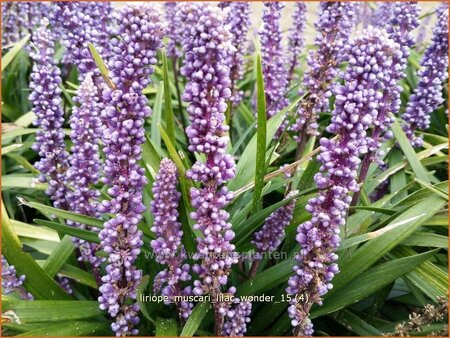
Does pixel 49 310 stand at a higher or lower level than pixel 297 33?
lower

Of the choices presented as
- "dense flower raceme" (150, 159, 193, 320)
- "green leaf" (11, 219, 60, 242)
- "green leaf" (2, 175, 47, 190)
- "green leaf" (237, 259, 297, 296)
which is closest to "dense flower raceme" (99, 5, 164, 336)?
"dense flower raceme" (150, 159, 193, 320)

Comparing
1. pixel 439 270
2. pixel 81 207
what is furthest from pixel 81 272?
pixel 439 270

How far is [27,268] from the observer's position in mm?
3469

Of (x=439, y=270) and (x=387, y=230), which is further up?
(x=387, y=230)

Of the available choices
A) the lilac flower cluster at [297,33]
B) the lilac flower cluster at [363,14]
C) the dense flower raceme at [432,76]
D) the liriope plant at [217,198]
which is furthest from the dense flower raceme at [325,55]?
the lilac flower cluster at [363,14]

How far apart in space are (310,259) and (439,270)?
1254mm

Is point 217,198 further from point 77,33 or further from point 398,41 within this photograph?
point 398,41

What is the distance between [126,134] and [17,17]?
182 inches

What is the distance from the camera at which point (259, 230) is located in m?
3.62

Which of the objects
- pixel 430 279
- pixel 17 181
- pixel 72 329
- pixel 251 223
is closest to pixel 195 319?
pixel 251 223

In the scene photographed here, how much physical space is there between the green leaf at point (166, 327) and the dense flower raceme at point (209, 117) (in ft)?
2.08

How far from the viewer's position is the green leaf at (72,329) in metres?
3.26

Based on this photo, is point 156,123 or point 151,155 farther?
point 156,123

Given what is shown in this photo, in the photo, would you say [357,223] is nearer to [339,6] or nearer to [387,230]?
[387,230]
